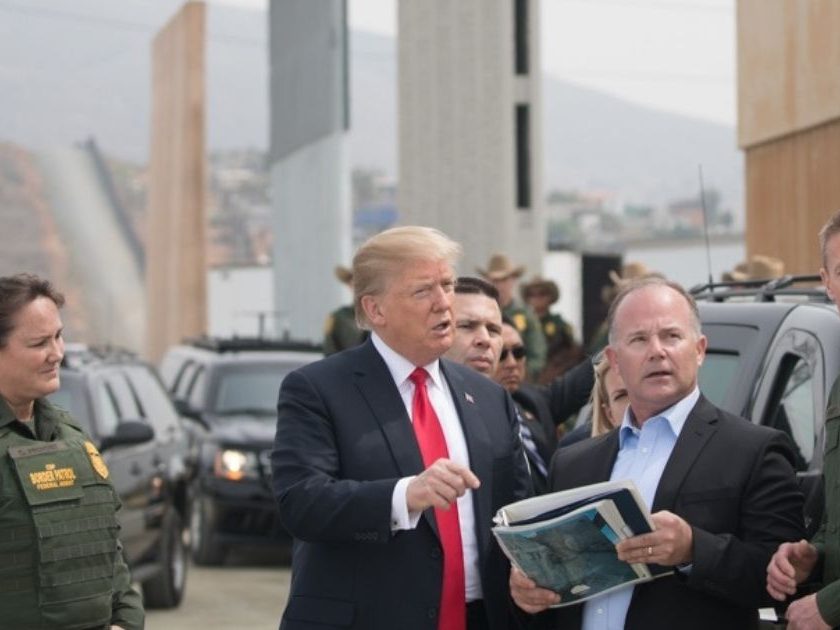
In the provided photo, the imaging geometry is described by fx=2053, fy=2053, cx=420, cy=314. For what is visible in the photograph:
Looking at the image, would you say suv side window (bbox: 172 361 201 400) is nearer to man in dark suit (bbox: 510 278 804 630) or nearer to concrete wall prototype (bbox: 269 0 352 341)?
concrete wall prototype (bbox: 269 0 352 341)

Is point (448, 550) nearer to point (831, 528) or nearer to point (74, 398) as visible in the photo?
point (831, 528)

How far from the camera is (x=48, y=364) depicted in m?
5.56

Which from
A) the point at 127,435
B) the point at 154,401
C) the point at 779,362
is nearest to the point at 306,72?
the point at 154,401

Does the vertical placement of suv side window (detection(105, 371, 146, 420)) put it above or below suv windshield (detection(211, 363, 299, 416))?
above

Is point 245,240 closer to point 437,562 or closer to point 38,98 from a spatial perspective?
point 38,98

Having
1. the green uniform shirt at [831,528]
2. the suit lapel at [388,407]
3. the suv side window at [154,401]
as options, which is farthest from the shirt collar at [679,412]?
the suv side window at [154,401]

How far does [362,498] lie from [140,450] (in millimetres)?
8765

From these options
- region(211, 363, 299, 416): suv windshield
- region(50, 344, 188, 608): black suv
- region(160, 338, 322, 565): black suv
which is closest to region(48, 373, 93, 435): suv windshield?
region(50, 344, 188, 608): black suv

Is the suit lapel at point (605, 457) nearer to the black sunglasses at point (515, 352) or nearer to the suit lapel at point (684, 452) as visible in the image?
the suit lapel at point (684, 452)

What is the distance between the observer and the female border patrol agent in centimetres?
538

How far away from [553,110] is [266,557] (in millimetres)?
164643

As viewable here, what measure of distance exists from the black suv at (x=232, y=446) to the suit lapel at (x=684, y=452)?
11168 millimetres

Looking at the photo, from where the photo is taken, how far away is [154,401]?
1545cm

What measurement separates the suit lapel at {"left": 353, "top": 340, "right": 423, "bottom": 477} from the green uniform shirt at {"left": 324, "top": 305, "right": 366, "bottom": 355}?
991 cm
